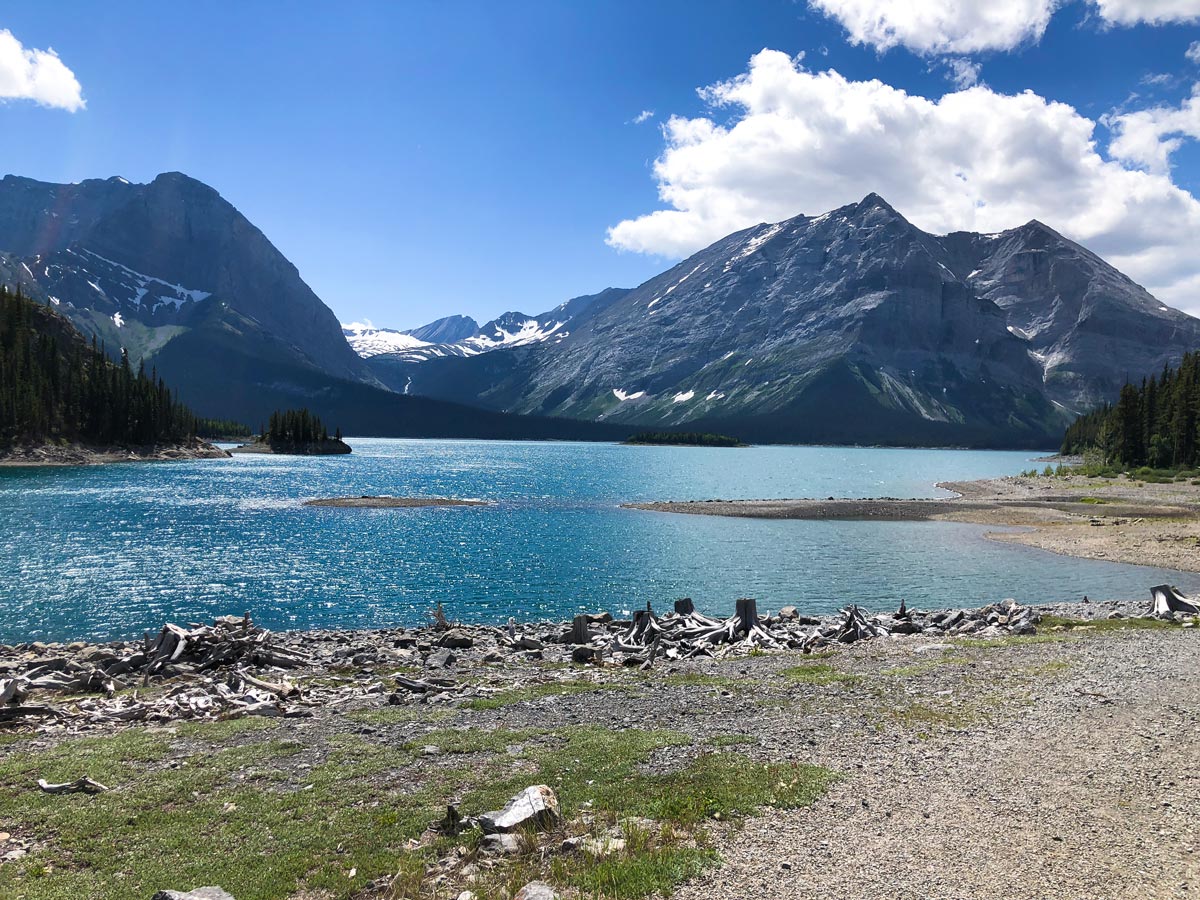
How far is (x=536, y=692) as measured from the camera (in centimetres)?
2589

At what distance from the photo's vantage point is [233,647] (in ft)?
103

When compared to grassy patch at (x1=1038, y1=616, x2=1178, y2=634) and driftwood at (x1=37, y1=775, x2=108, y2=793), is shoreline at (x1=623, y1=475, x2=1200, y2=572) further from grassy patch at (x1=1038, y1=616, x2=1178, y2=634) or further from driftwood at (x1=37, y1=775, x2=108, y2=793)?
driftwood at (x1=37, y1=775, x2=108, y2=793)

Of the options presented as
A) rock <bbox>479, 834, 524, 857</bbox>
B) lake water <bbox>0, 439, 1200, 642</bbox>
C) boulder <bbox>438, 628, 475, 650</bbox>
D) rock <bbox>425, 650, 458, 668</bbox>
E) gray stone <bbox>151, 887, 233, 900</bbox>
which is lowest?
lake water <bbox>0, 439, 1200, 642</bbox>

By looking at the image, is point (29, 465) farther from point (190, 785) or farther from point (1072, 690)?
point (1072, 690)

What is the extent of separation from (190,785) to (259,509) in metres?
96.5

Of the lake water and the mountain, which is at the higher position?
the mountain

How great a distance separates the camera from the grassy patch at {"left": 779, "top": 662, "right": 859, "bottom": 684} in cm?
2603

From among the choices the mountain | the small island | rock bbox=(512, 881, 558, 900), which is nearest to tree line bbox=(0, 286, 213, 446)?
the mountain

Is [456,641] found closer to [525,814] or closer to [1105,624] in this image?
[525,814]

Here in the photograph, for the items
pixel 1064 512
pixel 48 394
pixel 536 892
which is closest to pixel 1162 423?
pixel 1064 512

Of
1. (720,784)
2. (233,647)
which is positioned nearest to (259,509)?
(233,647)

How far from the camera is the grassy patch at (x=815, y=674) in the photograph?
2603cm

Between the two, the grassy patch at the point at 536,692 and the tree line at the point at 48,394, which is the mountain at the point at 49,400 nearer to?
the tree line at the point at 48,394

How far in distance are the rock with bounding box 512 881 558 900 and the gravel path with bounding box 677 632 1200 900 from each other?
7.14 ft
